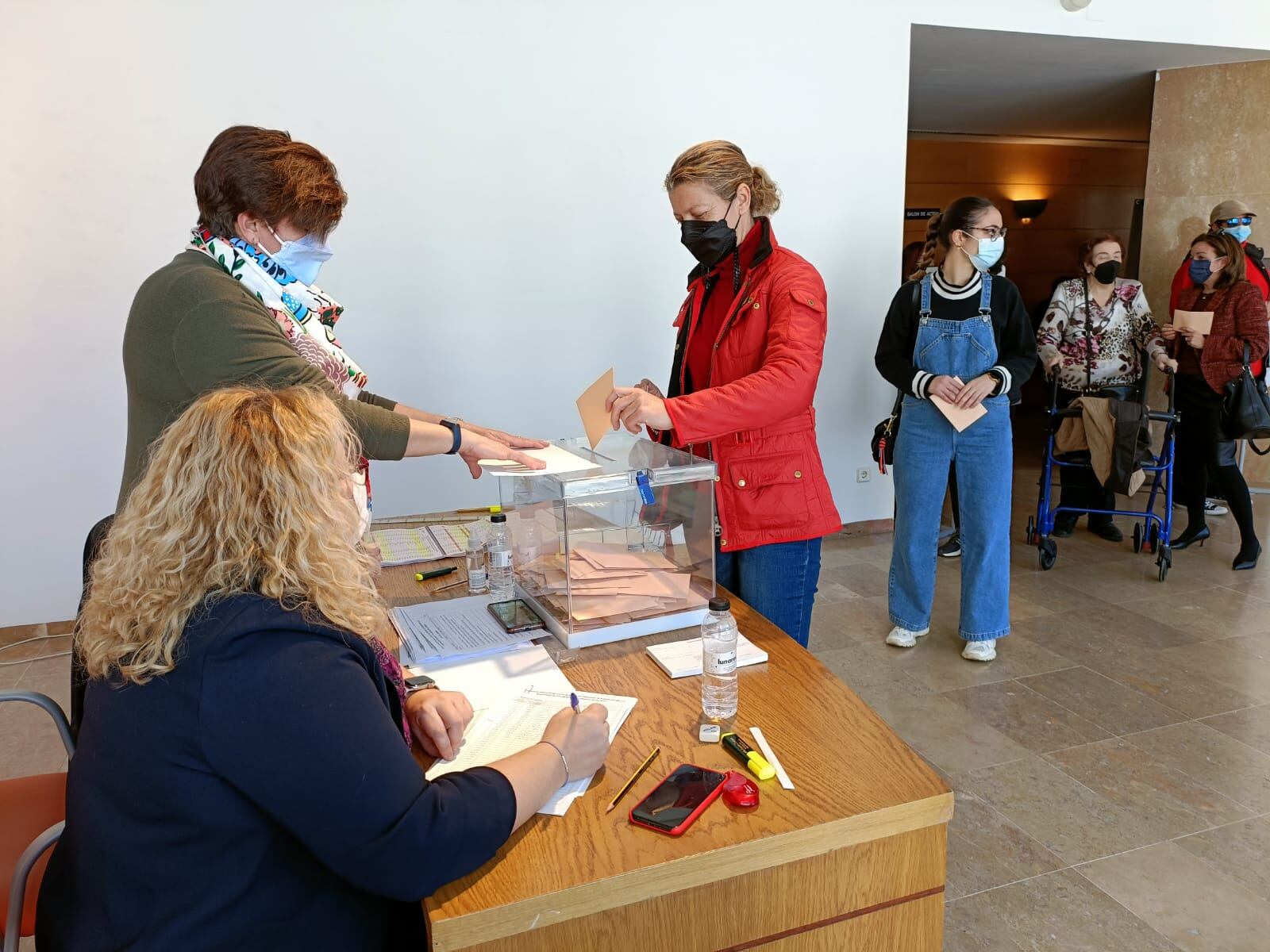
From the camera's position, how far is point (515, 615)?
1.78 meters

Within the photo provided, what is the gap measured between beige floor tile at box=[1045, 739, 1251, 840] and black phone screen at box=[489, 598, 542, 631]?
1.75 metres

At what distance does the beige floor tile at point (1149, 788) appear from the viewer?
239 centimetres

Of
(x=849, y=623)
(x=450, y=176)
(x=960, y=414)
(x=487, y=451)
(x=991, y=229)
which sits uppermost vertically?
(x=450, y=176)

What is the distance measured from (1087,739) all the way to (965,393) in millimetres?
1198

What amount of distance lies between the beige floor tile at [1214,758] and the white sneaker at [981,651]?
0.64m

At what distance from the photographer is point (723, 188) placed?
6.53ft

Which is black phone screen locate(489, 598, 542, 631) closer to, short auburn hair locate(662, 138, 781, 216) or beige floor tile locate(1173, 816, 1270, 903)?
short auburn hair locate(662, 138, 781, 216)

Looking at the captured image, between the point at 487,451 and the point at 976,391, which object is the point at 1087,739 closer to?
the point at 976,391

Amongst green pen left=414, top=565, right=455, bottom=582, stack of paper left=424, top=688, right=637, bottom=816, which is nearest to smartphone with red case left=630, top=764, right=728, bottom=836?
stack of paper left=424, top=688, right=637, bottom=816

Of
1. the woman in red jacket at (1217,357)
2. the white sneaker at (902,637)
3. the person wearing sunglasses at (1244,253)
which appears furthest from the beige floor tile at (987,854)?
the person wearing sunglasses at (1244,253)

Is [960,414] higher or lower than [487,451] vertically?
lower

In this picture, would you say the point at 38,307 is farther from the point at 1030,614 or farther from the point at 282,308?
the point at 1030,614

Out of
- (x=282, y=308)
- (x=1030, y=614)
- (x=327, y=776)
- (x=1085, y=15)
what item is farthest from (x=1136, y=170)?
(x=327, y=776)

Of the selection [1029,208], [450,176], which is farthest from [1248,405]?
[1029,208]
